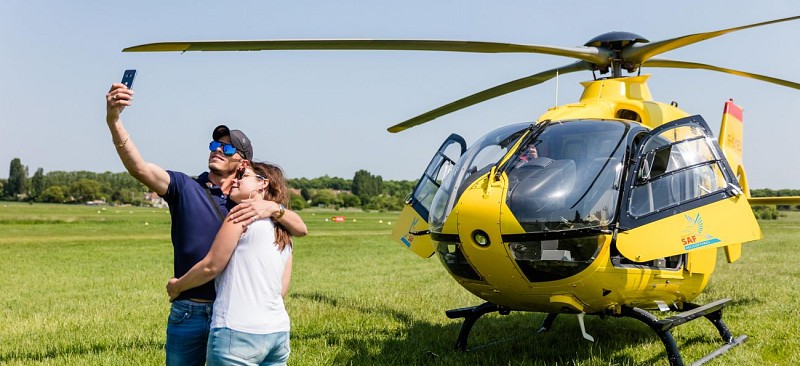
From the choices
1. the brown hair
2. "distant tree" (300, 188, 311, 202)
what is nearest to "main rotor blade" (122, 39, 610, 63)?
the brown hair

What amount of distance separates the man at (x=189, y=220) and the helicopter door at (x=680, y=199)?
2.84 m

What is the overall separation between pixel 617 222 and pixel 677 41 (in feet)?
7.53

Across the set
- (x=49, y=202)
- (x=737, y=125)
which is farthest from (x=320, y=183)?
(x=737, y=125)

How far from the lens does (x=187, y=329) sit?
366 centimetres

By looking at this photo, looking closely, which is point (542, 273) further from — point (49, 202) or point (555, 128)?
point (49, 202)

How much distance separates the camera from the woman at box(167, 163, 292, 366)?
3.21 metres

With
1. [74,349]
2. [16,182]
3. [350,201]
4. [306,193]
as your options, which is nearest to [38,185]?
[16,182]

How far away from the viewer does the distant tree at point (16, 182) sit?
532 ft

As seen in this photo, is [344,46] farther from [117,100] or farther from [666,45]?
[666,45]

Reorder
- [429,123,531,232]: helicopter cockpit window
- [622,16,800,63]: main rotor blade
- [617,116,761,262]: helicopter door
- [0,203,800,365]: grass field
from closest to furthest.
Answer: [617,116,761,262]: helicopter door → [429,123,531,232]: helicopter cockpit window → [622,16,800,63]: main rotor blade → [0,203,800,365]: grass field

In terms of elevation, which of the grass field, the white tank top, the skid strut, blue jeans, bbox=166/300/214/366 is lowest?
the grass field

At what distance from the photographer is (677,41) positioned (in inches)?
249

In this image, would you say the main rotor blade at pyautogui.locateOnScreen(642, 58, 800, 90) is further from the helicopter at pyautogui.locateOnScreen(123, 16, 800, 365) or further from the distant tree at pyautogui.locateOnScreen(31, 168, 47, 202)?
the distant tree at pyautogui.locateOnScreen(31, 168, 47, 202)

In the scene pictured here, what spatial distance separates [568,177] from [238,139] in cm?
259
